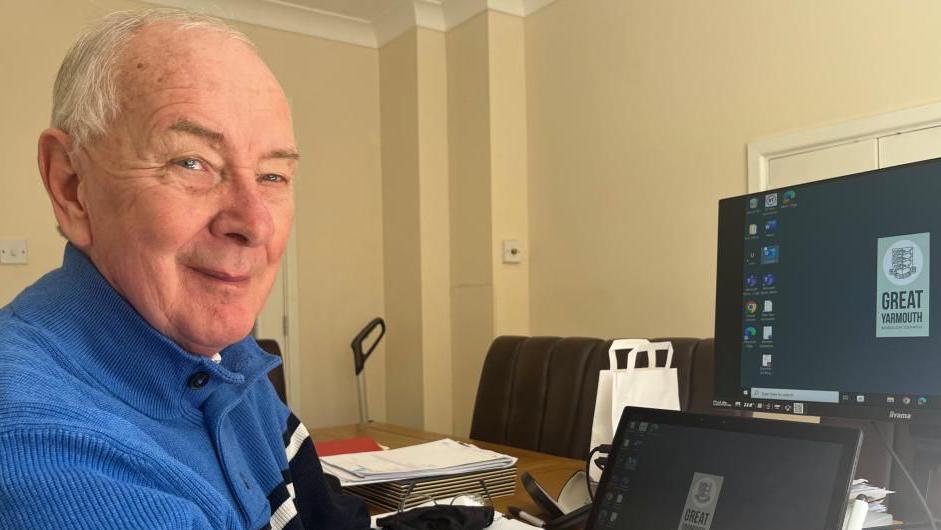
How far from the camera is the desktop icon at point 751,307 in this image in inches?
45.3

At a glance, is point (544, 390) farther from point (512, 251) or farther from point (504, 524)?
point (512, 251)

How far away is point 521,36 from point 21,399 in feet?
13.0

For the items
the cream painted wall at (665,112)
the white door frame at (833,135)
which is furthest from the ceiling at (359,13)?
the white door frame at (833,135)

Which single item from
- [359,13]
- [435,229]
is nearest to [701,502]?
[435,229]

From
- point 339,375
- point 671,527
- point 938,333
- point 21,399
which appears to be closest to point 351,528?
point 671,527

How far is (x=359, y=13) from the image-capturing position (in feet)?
15.2

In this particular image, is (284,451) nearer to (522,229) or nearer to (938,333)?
(938,333)

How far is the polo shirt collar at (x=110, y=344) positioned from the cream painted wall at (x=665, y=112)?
2543 millimetres

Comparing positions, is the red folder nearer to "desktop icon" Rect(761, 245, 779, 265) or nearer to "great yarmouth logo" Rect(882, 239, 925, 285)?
"desktop icon" Rect(761, 245, 779, 265)

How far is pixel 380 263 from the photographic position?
190 inches

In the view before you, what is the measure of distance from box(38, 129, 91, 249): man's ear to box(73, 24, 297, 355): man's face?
13 millimetres

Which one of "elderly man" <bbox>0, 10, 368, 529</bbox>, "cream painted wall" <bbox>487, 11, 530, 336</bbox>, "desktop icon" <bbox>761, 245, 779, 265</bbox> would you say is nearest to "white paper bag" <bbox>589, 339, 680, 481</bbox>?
"desktop icon" <bbox>761, 245, 779, 265</bbox>

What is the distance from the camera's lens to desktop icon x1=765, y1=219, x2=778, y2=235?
113cm

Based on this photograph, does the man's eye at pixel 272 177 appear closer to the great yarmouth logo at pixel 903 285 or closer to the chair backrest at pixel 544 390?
the great yarmouth logo at pixel 903 285
